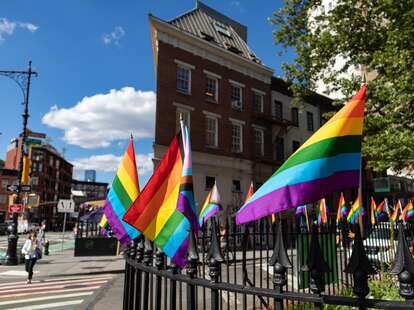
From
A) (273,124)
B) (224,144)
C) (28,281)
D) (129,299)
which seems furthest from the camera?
(273,124)

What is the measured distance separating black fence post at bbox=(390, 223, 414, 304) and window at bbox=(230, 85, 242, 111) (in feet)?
89.3

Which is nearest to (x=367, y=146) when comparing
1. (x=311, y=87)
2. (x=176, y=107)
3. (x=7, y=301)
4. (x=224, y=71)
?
(x=311, y=87)

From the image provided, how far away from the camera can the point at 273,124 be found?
1242 inches

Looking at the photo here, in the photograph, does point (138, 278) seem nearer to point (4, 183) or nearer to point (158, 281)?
point (158, 281)

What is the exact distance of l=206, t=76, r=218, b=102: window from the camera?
1081 inches

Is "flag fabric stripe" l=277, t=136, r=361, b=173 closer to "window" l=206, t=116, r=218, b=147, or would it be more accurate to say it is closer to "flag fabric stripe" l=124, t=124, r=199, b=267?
"flag fabric stripe" l=124, t=124, r=199, b=267

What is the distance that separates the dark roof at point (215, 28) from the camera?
2808 cm

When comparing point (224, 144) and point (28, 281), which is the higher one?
point (224, 144)

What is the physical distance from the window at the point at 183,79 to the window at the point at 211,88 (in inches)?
71.8

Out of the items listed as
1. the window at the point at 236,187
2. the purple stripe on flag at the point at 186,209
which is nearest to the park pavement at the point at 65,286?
the purple stripe on flag at the point at 186,209

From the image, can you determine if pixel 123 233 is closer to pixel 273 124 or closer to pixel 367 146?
pixel 367 146

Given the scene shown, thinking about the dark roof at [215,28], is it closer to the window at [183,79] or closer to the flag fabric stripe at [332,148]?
the window at [183,79]

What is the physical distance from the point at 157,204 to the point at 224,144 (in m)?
23.5

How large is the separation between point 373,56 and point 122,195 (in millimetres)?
10962
